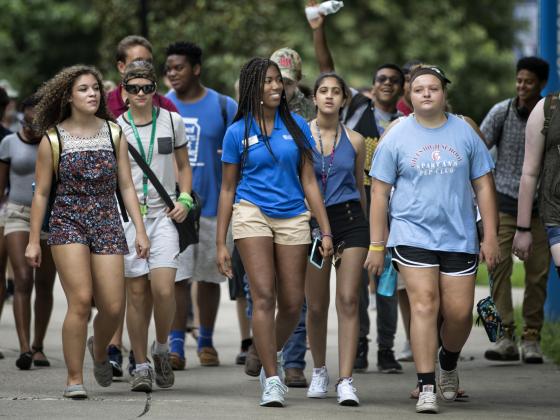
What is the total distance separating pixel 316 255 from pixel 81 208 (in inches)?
57.1

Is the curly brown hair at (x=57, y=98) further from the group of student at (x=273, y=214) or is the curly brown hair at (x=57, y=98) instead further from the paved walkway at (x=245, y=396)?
the paved walkway at (x=245, y=396)

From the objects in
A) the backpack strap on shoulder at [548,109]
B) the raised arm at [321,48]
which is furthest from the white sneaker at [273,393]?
the raised arm at [321,48]

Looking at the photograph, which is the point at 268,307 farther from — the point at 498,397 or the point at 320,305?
the point at 498,397

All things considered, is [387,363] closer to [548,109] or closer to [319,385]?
[319,385]

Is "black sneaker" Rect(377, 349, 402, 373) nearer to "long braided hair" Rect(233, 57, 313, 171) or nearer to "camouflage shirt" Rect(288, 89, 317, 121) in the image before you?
"camouflage shirt" Rect(288, 89, 317, 121)

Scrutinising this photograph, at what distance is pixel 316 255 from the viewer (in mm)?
8836

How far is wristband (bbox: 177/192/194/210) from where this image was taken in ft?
31.2

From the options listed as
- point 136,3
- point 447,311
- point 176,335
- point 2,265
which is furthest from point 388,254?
point 136,3

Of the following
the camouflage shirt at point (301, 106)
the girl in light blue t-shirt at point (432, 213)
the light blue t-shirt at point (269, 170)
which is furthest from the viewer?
the camouflage shirt at point (301, 106)

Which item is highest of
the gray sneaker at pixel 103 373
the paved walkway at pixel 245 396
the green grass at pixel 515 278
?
the green grass at pixel 515 278

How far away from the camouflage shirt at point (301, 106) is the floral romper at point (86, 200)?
206cm

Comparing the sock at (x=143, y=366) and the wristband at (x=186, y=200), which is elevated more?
the wristband at (x=186, y=200)

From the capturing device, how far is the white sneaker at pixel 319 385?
29.7 ft

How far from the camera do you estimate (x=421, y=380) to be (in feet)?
27.3
